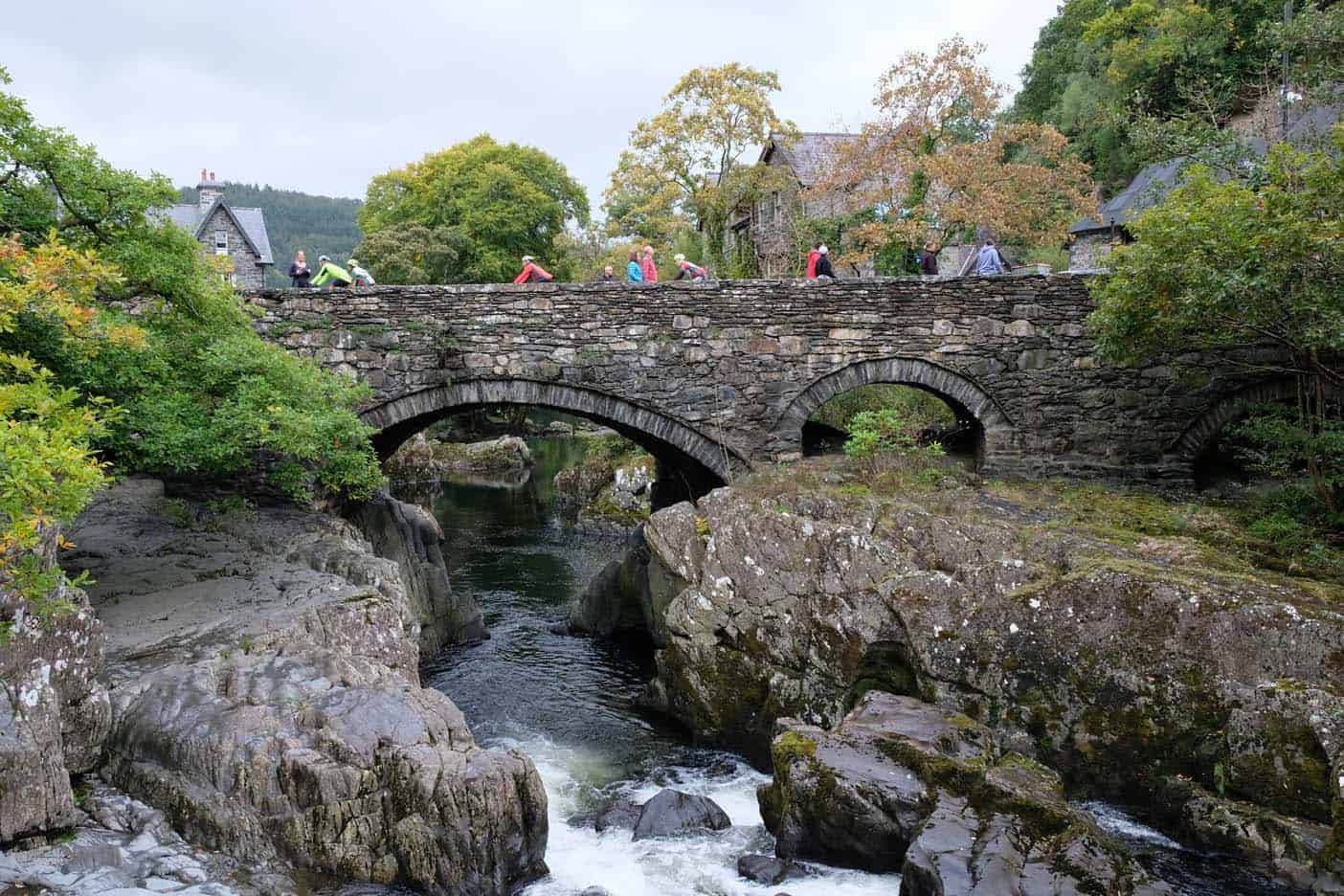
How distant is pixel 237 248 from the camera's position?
1622 inches

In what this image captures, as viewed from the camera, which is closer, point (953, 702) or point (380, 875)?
point (380, 875)

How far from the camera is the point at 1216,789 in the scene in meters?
9.21

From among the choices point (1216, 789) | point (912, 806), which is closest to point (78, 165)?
point (912, 806)

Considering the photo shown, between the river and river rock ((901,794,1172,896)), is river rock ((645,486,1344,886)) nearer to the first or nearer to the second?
the river

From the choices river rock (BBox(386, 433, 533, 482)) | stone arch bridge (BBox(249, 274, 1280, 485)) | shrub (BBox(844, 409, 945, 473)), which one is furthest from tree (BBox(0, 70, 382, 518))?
river rock (BBox(386, 433, 533, 482))

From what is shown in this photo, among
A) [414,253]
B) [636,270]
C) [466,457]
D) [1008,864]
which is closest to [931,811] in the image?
[1008,864]

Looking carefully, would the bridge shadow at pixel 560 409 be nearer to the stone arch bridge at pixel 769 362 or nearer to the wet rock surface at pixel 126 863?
the stone arch bridge at pixel 769 362

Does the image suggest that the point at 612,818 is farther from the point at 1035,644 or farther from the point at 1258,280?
the point at 1258,280

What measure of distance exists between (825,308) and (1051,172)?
35.8 ft

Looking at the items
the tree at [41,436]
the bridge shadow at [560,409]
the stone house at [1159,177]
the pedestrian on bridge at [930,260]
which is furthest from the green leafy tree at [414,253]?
the tree at [41,436]

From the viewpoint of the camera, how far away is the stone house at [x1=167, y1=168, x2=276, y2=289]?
3919cm

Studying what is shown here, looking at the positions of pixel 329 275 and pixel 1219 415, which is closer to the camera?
pixel 1219 415

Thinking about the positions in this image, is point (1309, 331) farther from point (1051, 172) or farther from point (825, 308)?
point (1051, 172)

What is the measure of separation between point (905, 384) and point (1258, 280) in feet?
19.2
